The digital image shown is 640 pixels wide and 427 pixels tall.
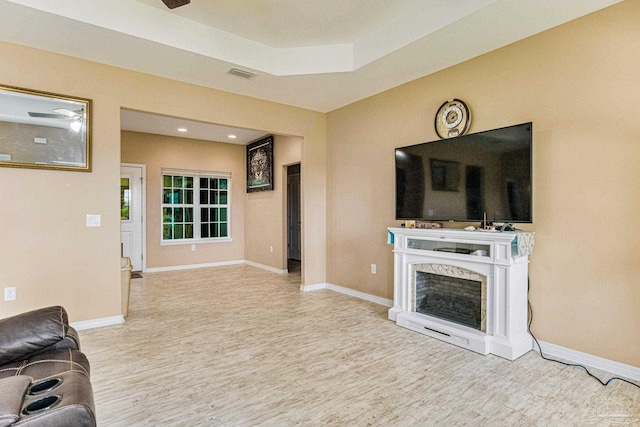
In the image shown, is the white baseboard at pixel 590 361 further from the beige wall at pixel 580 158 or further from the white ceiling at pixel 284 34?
the white ceiling at pixel 284 34

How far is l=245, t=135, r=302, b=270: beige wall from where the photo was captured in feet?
20.0

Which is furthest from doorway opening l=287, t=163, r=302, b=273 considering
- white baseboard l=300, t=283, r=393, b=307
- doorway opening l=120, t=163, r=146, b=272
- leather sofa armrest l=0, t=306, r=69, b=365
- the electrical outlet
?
leather sofa armrest l=0, t=306, r=69, b=365

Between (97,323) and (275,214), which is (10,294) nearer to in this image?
(97,323)

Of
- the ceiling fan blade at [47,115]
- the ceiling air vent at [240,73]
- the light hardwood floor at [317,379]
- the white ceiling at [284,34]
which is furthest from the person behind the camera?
the ceiling air vent at [240,73]

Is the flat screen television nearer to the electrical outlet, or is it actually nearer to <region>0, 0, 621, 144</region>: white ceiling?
<region>0, 0, 621, 144</region>: white ceiling

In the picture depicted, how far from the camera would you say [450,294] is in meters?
3.18

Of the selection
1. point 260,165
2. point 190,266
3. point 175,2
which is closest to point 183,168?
point 260,165

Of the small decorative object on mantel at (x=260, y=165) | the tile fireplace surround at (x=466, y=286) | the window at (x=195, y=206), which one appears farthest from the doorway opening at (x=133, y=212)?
the tile fireplace surround at (x=466, y=286)

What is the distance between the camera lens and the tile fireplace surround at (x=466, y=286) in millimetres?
2664

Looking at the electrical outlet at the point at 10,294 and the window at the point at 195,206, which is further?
the window at the point at 195,206

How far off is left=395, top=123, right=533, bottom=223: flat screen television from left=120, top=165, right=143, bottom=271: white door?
5016 millimetres

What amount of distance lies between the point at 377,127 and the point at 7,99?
3750 millimetres

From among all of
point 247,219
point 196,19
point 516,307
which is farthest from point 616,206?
point 247,219

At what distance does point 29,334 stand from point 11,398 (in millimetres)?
635
